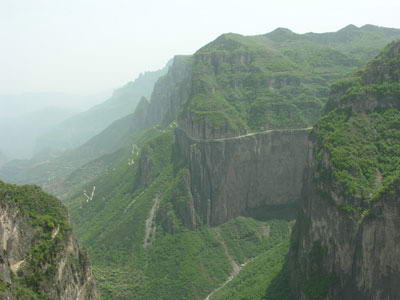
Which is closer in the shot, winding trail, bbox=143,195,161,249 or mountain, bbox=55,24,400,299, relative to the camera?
mountain, bbox=55,24,400,299

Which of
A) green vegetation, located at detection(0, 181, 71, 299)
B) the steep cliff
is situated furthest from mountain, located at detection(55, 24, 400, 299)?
green vegetation, located at detection(0, 181, 71, 299)

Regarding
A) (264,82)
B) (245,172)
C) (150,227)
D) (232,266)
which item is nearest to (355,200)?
(232,266)

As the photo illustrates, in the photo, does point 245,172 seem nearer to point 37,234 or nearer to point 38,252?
point 37,234

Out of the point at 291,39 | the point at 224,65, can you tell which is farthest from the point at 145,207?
the point at 291,39

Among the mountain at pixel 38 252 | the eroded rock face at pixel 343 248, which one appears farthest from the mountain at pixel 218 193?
the mountain at pixel 38 252

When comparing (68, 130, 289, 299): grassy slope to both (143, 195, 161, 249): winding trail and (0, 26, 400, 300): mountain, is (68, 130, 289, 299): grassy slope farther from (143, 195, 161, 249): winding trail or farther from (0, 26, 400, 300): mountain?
(143, 195, 161, 249): winding trail
